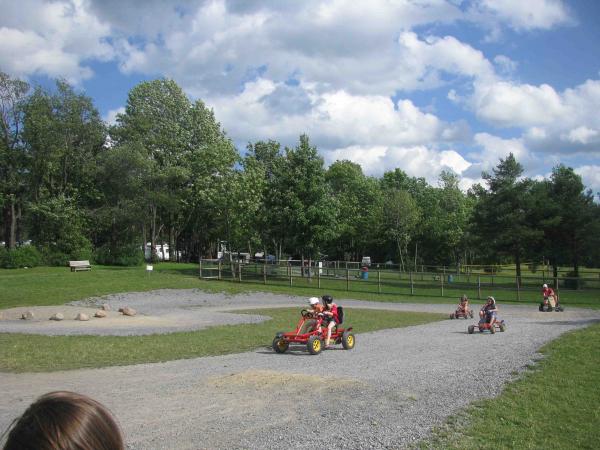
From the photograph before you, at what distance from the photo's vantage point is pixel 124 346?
1483cm

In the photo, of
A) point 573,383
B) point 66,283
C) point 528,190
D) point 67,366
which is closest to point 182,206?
point 66,283

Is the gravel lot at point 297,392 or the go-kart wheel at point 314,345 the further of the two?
the go-kart wheel at point 314,345

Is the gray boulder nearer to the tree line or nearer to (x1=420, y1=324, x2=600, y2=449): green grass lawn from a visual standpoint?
(x1=420, y1=324, x2=600, y2=449): green grass lawn

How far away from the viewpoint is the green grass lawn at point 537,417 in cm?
655

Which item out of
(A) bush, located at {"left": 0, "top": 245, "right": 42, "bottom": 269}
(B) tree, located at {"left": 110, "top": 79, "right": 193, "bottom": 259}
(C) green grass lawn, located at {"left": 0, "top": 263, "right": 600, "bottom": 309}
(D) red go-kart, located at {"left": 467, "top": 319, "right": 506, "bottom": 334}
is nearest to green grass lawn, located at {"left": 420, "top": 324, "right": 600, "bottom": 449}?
(D) red go-kart, located at {"left": 467, "top": 319, "right": 506, "bottom": 334}

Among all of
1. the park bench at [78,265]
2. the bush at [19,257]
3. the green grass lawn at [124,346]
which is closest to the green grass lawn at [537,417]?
the green grass lawn at [124,346]

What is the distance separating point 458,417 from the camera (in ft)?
24.7

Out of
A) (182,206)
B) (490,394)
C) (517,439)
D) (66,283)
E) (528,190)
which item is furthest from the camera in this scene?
(182,206)

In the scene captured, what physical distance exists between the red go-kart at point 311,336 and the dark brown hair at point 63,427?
12.3 meters

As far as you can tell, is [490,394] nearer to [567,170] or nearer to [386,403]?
[386,403]

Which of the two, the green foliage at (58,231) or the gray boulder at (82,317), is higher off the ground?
the green foliage at (58,231)

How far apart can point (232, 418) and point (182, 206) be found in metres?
50.1

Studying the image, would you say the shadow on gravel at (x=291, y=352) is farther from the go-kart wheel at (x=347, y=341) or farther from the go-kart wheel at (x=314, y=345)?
the go-kart wheel at (x=347, y=341)

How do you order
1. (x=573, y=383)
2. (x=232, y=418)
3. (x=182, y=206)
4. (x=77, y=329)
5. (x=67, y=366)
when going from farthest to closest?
1. (x=182, y=206)
2. (x=77, y=329)
3. (x=67, y=366)
4. (x=573, y=383)
5. (x=232, y=418)
